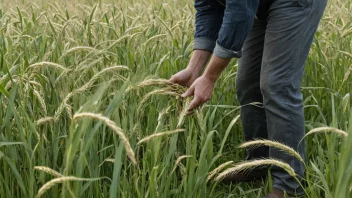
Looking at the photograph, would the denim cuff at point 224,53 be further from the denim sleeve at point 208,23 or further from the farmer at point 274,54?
the denim sleeve at point 208,23

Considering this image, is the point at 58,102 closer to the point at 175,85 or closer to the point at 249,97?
the point at 175,85

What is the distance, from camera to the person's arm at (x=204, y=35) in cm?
249

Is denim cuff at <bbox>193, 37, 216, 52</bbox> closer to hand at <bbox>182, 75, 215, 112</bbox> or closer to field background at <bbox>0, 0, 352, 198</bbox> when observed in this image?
field background at <bbox>0, 0, 352, 198</bbox>

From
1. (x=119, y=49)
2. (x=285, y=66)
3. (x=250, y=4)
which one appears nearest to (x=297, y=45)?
(x=285, y=66)

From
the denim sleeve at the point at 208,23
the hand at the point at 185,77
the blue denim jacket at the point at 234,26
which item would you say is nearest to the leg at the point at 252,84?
the denim sleeve at the point at 208,23

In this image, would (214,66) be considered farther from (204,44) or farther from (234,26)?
(204,44)

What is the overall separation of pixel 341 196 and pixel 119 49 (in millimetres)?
2147

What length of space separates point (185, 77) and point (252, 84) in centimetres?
40

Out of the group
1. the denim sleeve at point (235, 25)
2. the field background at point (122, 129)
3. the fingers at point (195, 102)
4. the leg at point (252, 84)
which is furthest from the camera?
the leg at point (252, 84)

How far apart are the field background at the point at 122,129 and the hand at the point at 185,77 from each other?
3.5 inches

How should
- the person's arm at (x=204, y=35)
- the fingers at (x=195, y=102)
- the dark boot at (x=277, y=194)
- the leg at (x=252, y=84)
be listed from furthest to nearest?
the leg at (x=252, y=84) < the person's arm at (x=204, y=35) < the dark boot at (x=277, y=194) < the fingers at (x=195, y=102)

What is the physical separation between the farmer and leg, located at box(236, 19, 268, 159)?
11 cm

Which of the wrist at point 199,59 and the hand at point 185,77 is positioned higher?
the wrist at point 199,59

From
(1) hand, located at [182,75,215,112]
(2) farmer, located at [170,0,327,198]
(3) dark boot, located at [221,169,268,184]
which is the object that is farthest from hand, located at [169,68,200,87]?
(3) dark boot, located at [221,169,268,184]
